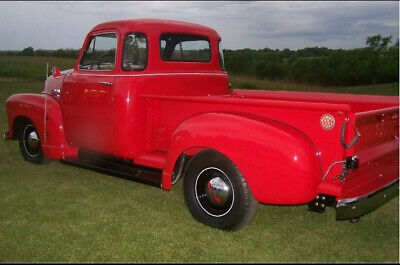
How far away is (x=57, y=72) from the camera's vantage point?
5.78 metres

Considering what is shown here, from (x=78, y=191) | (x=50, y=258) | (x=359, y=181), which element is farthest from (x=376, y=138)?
(x=78, y=191)

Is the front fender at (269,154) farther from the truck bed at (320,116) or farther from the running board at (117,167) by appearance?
the running board at (117,167)

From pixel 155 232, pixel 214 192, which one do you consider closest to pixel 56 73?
pixel 155 232

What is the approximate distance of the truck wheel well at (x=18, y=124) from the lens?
20.2 feet

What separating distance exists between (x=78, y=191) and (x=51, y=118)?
111cm

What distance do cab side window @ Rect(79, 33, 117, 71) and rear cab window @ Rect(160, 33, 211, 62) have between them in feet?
1.88

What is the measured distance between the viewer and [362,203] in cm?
347

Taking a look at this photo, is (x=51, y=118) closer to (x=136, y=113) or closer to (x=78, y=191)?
(x=78, y=191)

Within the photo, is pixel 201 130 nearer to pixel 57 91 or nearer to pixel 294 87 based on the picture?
pixel 57 91

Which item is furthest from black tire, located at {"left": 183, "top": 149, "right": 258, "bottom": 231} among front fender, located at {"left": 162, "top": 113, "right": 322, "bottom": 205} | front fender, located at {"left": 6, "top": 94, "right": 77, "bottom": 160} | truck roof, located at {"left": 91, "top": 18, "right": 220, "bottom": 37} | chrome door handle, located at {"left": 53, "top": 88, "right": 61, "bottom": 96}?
chrome door handle, located at {"left": 53, "top": 88, "right": 61, "bottom": 96}

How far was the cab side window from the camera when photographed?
4980mm

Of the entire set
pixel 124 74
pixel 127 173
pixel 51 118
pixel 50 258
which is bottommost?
pixel 50 258

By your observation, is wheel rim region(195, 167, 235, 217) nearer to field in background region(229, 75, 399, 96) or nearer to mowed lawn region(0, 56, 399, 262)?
mowed lawn region(0, 56, 399, 262)

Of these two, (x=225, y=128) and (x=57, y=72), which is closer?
(x=225, y=128)
